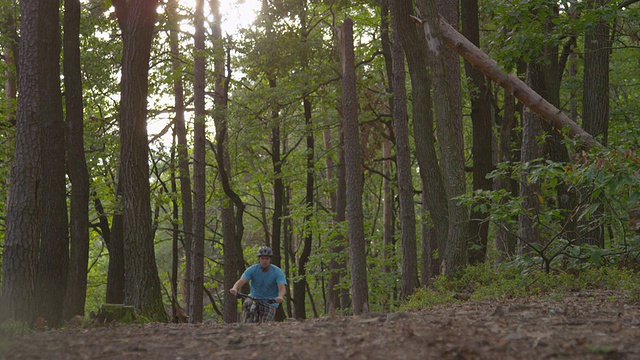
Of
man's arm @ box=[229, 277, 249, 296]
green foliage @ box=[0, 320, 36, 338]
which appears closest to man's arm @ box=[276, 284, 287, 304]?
man's arm @ box=[229, 277, 249, 296]

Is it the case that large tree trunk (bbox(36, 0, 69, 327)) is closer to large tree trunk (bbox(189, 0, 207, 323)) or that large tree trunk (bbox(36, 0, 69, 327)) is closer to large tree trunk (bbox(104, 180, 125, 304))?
large tree trunk (bbox(104, 180, 125, 304))

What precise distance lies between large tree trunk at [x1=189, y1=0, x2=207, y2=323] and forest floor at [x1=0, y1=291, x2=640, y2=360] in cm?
1366

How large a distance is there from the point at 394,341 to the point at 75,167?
10371mm

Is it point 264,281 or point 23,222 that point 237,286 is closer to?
point 264,281

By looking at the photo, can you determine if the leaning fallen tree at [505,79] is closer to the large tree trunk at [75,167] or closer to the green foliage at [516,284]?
the green foliage at [516,284]

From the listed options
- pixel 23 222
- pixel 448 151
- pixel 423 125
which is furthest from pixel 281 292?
pixel 423 125

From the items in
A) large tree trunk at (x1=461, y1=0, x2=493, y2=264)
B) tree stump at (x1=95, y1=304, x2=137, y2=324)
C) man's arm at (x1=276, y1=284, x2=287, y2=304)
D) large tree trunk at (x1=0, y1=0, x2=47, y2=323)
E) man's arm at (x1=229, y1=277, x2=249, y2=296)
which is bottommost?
tree stump at (x1=95, y1=304, x2=137, y2=324)

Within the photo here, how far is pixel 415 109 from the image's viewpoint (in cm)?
1403

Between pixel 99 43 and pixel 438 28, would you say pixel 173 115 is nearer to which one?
pixel 99 43

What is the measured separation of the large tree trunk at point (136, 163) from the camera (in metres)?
11.4

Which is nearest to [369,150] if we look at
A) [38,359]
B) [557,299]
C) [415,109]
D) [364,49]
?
[364,49]

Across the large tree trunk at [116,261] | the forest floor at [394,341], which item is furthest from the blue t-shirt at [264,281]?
the large tree trunk at [116,261]

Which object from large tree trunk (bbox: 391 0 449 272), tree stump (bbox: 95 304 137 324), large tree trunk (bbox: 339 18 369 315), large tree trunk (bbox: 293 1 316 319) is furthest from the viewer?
large tree trunk (bbox: 293 1 316 319)

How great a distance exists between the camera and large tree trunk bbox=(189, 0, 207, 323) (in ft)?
69.7
